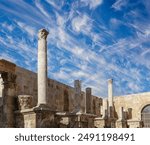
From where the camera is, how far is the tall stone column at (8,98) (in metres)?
13.3

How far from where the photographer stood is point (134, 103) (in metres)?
31.6

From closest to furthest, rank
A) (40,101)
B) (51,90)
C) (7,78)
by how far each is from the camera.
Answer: (40,101)
(7,78)
(51,90)

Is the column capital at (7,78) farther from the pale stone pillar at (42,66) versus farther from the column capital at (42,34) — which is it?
the column capital at (42,34)

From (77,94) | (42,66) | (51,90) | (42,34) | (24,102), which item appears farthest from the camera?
(51,90)

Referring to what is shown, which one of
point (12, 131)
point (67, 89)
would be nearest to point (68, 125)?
point (12, 131)

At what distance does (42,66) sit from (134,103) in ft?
66.4

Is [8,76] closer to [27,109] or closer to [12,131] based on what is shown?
[27,109]

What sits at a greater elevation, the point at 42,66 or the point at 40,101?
the point at 42,66

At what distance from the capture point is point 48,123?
39.2 feet

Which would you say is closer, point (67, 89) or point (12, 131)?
point (12, 131)

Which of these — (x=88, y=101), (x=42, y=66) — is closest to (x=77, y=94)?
(x=42, y=66)

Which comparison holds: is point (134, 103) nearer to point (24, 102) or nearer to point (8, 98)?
point (24, 102)

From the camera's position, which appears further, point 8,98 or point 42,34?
point 8,98

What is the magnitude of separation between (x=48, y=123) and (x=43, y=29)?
3783 mm
